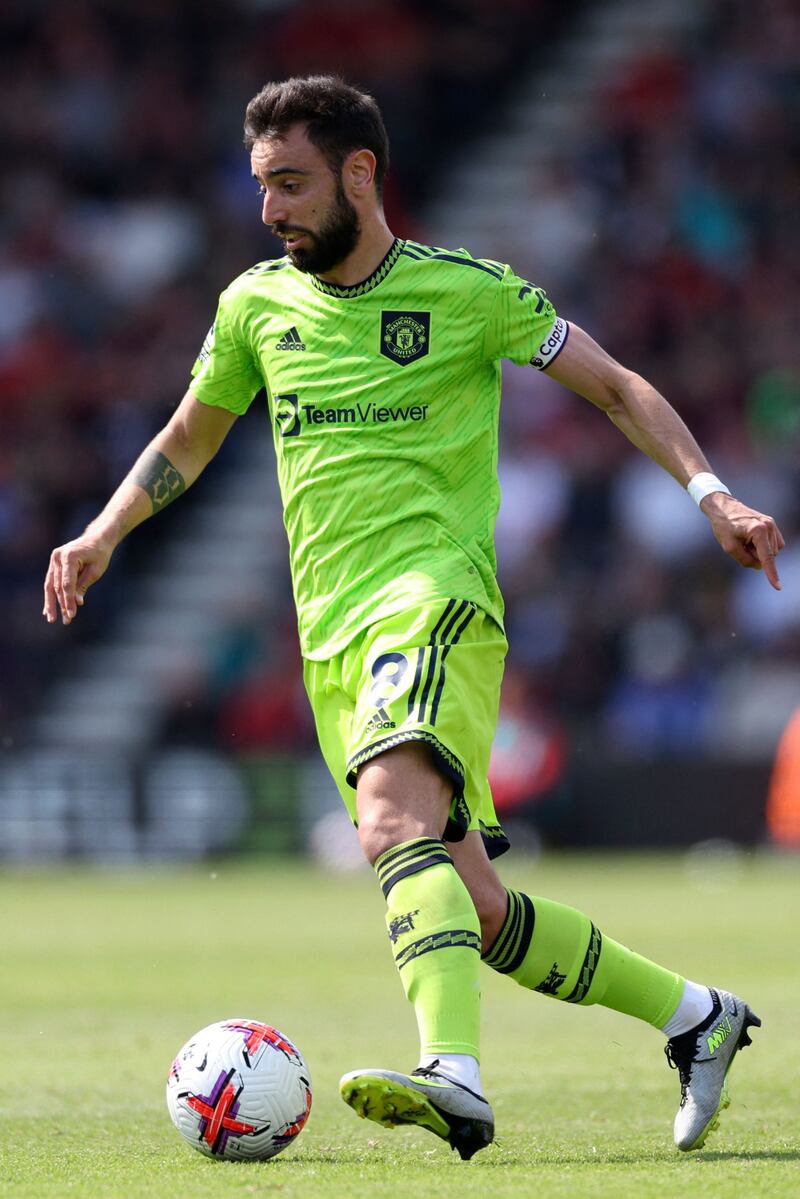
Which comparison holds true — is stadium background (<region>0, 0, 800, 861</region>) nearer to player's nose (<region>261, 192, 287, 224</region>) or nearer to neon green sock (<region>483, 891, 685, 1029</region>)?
neon green sock (<region>483, 891, 685, 1029</region>)

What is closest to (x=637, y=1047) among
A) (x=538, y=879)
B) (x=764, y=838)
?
(x=538, y=879)

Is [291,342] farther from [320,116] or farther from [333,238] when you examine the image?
[320,116]

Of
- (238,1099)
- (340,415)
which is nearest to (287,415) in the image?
(340,415)

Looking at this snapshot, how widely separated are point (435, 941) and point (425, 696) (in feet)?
1.85

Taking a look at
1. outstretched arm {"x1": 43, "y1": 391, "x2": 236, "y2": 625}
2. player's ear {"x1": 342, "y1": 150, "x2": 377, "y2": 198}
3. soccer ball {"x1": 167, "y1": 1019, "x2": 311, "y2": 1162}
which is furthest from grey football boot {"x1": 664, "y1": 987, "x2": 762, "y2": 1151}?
player's ear {"x1": 342, "y1": 150, "x2": 377, "y2": 198}

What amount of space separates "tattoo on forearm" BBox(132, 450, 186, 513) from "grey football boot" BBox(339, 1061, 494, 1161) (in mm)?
1818

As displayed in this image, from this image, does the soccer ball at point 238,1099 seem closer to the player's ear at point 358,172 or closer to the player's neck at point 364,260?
the player's neck at point 364,260

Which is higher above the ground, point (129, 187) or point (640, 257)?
point (129, 187)

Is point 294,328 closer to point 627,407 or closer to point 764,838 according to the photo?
point 627,407

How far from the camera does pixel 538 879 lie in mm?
15773

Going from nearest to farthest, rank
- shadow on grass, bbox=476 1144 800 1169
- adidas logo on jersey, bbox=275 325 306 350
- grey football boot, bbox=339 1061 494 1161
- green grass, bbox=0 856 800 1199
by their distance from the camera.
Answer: grey football boot, bbox=339 1061 494 1161
green grass, bbox=0 856 800 1199
shadow on grass, bbox=476 1144 800 1169
adidas logo on jersey, bbox=275 325 306 350

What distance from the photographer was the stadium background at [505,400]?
1794cm

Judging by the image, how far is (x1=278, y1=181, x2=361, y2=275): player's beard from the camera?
208 inches

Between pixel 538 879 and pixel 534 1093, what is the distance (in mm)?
9485
